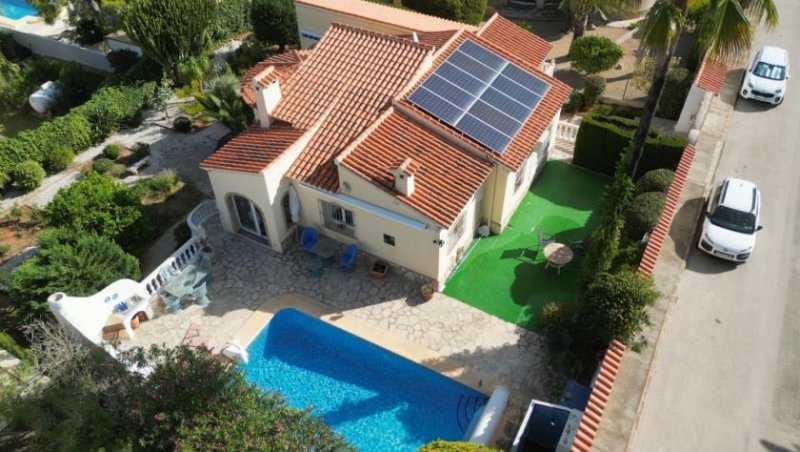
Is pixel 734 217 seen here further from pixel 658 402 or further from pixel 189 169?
pixel 189 169

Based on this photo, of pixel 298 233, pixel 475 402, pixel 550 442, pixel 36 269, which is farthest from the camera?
pixel 298 233

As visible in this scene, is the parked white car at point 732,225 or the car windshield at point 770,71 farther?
the car windshield at point 770,71

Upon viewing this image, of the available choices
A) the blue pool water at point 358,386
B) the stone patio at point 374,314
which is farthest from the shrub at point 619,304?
the blue pool water at point 358,386

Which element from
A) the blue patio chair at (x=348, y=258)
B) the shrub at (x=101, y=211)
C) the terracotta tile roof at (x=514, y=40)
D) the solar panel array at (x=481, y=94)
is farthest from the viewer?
the terracotta tile roof at (x=514, y=40)

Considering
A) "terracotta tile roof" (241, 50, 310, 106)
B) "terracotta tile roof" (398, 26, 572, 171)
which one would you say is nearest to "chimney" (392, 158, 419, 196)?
"terracotta tile roof" (398, 26, 572, 171)

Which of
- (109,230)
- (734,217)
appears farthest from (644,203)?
(109,230)

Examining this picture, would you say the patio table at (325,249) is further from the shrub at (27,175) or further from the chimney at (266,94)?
the shrub at (27,175)
